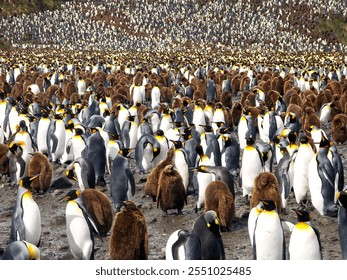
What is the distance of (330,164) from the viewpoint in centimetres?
642

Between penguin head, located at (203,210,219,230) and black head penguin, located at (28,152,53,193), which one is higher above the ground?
black head penguin, located at (28,152,53,193)

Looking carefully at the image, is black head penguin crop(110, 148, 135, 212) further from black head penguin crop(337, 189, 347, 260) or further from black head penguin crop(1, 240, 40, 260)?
black head penguin crop(337, 189, 347, 260)

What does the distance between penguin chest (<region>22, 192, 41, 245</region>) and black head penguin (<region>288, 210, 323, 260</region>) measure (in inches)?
104

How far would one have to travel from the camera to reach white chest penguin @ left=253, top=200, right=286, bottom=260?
4.74m

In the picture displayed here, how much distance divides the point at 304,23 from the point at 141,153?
137 feet

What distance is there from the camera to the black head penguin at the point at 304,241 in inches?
180

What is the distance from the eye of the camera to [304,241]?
4.57 metres

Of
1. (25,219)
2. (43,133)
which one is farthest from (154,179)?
(43,133)

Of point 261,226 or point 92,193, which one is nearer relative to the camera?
point 261,226

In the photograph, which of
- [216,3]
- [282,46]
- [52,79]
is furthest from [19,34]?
[52,79]

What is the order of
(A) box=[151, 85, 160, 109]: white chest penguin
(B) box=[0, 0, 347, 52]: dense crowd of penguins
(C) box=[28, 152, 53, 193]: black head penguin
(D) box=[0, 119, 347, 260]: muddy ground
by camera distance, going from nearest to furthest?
(D) box=[0, 119, 347, 260]: muddy ground < (C) box=[28, 152, 53, 193]: black head penguin < (A) box=[151, 85, 160, 109]: white chest penguin < (B) box=[0, 0, 347, 52]: dense crowd of penguins

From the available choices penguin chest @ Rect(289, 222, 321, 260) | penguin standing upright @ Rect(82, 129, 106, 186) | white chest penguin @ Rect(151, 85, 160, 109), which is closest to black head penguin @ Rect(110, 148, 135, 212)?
penguin standing upright @ Rect(82, 129, 106, 186)
